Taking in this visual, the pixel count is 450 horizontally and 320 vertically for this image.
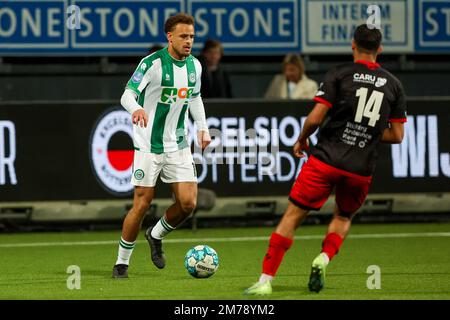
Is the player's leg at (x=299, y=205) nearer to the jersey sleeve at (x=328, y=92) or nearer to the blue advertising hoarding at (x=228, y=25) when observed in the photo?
the jersey sleeve at (x=328, y=92)

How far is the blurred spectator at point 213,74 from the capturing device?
625 inches

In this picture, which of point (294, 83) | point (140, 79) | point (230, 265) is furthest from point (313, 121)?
point (294, 83)

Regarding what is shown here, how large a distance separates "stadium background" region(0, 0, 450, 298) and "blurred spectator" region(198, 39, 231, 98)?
556 mm

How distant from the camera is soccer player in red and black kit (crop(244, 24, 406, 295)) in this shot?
9008mm

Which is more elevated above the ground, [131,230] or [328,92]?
[328,92]

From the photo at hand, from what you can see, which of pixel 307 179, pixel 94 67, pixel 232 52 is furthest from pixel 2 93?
pixel 307 179

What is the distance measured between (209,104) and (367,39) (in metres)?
6.42

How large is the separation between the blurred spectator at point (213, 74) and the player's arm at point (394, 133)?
6.73 metres

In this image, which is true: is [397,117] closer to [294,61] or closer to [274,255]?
[274,255]

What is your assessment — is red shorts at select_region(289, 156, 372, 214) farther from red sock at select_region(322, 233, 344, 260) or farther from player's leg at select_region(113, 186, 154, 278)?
player's leg at select_region(113, 186, 154, 278)

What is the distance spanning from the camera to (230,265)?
38.5 ft

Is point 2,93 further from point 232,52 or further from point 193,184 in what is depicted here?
point 193,184

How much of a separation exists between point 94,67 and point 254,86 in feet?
7.48
